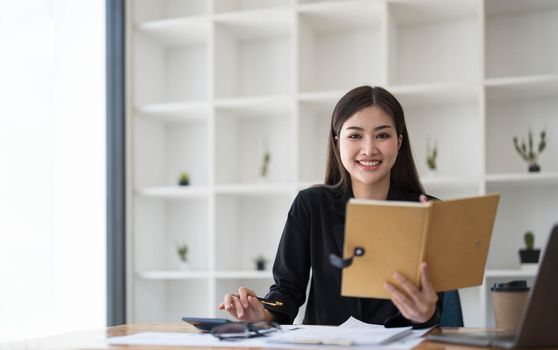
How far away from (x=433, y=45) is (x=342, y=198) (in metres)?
1.70

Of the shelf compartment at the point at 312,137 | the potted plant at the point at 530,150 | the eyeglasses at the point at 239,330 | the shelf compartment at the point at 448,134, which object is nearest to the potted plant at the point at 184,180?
the shelf compartment at the point at 312,137

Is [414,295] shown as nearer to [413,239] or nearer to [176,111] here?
[413,239]

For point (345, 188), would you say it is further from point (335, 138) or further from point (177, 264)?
point (177, 264)

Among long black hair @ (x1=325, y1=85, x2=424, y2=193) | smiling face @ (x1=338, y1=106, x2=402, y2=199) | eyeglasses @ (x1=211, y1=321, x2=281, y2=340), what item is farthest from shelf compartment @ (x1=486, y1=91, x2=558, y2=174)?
eyeglasses @ (x1=211, y1=321, x2=281, y2=340)

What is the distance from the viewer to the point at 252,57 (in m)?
4.07

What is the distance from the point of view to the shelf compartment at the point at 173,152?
13.1 ft

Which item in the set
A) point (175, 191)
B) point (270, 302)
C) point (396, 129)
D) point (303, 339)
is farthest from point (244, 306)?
point (175, 191)

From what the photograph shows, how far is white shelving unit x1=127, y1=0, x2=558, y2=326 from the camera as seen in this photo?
11.6 ft

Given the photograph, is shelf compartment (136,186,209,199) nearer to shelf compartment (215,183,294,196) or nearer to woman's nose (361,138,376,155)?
shelf compartment (215,183,294,196)

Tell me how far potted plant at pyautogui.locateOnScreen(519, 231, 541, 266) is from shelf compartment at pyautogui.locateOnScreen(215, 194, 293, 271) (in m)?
1.21

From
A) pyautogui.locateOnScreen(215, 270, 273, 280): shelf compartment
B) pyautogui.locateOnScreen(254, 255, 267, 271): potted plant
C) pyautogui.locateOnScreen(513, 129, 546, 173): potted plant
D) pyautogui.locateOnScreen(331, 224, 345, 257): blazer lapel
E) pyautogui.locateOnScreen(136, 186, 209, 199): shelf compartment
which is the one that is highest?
pyautogui.locateOnScreen(513, 129, 546, 173): potted plant
